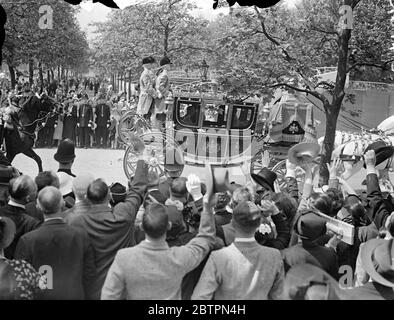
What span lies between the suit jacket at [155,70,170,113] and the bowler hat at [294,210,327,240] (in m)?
6.82

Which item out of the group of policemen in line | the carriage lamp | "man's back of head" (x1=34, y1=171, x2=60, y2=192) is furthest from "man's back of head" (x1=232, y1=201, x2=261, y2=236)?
the group of policemen in line

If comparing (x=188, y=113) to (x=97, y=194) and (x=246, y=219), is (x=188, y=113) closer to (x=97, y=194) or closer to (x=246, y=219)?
(x=97, y=194)

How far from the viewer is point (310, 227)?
384 cm

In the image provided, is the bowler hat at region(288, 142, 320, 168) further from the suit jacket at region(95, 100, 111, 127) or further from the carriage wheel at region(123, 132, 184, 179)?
the suit jacket at region(95, 100, 111, 127)

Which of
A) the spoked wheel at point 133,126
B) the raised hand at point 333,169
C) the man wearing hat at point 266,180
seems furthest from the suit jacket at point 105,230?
the spoked wheel at point 133,126

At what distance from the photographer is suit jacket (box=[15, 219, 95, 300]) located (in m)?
3.60

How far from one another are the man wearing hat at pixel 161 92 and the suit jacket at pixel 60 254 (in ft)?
22.4

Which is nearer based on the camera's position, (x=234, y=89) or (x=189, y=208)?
(x=189, y=208)

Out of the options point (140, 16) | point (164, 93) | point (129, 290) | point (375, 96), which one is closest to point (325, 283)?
point (129, 290)

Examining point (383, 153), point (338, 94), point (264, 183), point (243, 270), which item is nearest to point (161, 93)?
point (338, 94)

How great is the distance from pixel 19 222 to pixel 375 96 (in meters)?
20.5

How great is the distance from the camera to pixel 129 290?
3197mm

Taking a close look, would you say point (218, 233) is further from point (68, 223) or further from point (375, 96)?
point (375, 96)
